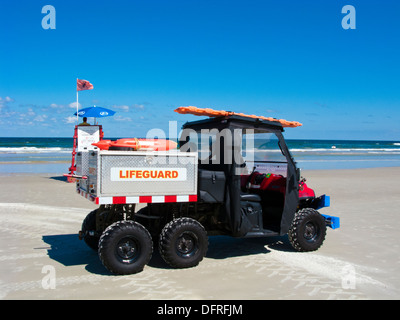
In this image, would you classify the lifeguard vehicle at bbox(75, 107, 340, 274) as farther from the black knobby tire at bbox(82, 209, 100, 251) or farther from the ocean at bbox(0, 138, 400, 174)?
the ocean at bbox(0, 138, 400, 174)

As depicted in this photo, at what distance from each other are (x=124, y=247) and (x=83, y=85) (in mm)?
11858

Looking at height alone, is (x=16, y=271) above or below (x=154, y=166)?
below

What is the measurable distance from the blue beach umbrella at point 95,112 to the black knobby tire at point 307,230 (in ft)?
32.0

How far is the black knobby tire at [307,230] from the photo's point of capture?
6.47 meters

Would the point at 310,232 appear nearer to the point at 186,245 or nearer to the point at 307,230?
the point at 307,230

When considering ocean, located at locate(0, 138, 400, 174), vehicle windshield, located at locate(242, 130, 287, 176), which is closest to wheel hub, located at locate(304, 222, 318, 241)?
vehicle windshield, located at locate(242, 130, 287, 176)

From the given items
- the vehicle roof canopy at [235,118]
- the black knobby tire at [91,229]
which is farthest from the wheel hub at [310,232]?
the black knobby tire at [91,229]

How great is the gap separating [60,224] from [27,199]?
4066 millimetres

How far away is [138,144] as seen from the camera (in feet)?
18.3

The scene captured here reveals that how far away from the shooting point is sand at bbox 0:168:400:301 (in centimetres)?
476

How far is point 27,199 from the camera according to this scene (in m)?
12.1
